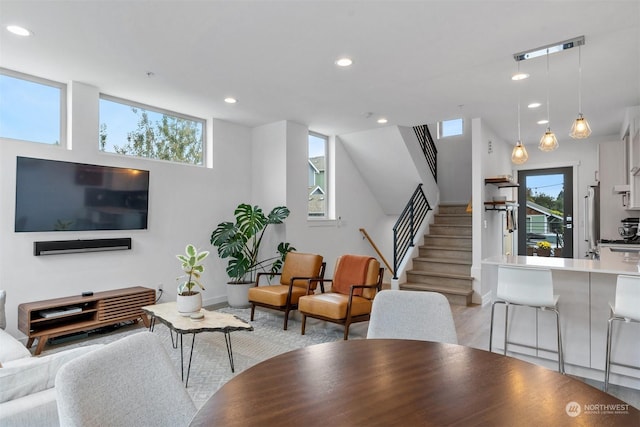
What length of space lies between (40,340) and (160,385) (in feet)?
10.3

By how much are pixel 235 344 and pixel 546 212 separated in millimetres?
6713

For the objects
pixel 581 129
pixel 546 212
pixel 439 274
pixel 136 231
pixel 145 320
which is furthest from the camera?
pixel 546 212

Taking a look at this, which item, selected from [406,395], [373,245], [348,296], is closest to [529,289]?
[348,296]

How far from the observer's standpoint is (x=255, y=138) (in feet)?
20.0

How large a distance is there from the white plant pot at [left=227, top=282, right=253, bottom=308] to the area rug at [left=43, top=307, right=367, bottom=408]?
1.70 ft

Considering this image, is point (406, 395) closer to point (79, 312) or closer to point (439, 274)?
point (79, 312)

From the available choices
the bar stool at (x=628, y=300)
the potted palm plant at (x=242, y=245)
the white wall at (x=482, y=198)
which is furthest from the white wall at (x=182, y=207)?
the bar stool at (x=628, y=300)

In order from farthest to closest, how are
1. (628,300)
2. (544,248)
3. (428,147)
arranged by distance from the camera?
(428,147) < (544,248) < (628,300)

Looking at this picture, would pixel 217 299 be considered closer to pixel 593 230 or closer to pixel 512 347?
pixel 512 347

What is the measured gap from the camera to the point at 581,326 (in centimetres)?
Result: 296

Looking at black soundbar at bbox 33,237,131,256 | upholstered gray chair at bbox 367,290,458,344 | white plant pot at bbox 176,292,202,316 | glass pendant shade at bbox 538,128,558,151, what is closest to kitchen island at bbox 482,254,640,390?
glass pendant shade at bbox 538,128,558,151

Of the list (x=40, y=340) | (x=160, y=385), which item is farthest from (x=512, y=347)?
(x=40, y=340)

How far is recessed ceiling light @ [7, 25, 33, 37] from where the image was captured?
9.52 ft

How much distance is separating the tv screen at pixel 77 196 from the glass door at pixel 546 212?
7168 millimetres
